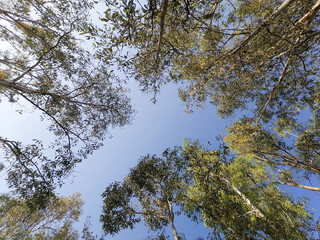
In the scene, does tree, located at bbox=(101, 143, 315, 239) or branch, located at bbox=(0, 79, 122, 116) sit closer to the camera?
branch, located at bbox=(0, 79, 122, 116)

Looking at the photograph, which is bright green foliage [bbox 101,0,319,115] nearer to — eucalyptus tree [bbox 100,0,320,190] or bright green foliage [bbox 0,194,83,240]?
eucalyptus tree [bbox 100,0,320,190]

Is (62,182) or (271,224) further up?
(62,182)

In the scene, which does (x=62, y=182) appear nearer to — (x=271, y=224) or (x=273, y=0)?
(x=271, y=224)

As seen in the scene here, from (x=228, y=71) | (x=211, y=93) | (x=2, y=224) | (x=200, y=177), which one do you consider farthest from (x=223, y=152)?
(x=2, y=224)

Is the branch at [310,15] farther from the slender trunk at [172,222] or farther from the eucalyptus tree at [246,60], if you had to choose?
the slender trunk at [172,222]

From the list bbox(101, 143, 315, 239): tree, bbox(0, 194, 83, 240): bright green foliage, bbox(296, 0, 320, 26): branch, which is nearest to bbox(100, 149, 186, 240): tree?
bbox(101, 143, 315, 239): tree

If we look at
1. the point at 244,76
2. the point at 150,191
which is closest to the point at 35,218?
the point at 150,191

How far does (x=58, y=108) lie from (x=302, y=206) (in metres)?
12.2

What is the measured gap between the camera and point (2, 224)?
880cm

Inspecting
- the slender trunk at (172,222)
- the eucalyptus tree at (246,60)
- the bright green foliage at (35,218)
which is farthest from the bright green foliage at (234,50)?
the bright green foliage at (35,218)

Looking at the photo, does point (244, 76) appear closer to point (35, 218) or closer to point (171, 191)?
point (171, 191)

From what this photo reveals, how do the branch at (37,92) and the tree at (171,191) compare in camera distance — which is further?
the tree at (171,191)

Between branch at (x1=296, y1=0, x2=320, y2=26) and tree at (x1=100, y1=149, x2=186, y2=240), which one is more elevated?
branch at (x1=296, y1=0, x2=320, y2=26)

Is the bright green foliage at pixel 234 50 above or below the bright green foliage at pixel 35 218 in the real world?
above
